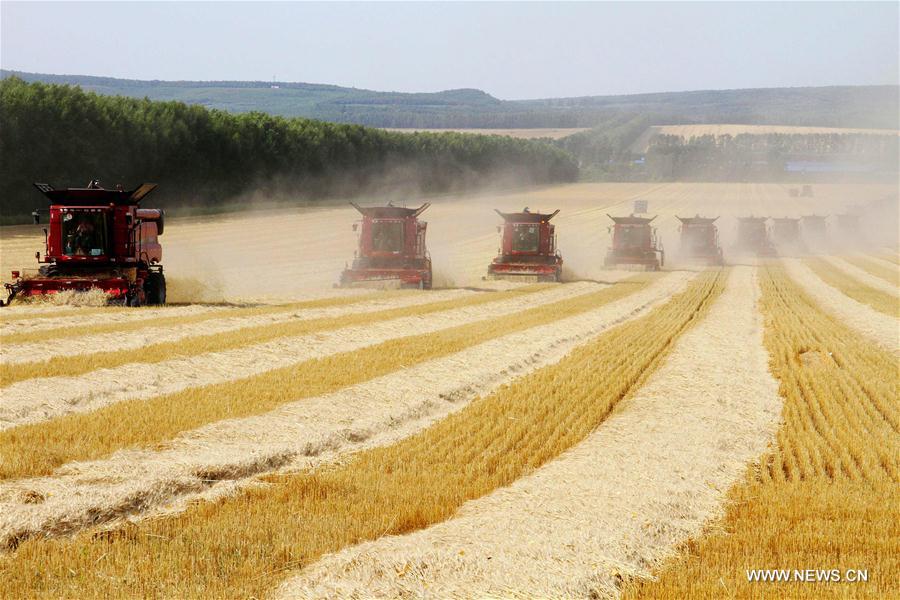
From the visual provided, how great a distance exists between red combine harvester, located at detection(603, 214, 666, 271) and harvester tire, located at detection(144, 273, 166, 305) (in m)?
24.9

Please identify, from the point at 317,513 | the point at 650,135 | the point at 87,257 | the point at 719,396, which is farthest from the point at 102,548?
the point at 650,135

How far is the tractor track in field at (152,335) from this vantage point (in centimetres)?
1686

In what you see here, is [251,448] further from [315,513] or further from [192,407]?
[315,513]

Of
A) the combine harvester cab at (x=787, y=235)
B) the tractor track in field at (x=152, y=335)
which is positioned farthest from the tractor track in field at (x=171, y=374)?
the combine harvester cab at (x=787, y=235)

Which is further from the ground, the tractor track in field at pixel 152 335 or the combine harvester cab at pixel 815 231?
the combine harvester cab at pixel 815 231

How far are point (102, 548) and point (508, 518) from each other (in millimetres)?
3178

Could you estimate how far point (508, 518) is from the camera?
28.9 ft

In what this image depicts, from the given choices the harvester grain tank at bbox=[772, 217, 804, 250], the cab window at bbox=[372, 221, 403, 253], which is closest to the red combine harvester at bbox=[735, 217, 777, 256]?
the harvester grain tank at bbox=[772, 217, 804, 250]

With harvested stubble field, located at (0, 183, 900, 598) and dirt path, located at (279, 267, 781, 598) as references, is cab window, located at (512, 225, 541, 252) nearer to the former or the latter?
harvested stubble field, located at (0, 183, 900, 598)

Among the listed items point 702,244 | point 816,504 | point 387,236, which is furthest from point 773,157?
point 816,504

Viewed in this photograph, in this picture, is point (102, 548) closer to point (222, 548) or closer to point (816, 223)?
point (222, 548)

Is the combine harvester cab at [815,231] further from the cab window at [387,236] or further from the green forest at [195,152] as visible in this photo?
the cab window at [387,236]

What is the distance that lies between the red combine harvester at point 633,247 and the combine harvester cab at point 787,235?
17002 mm

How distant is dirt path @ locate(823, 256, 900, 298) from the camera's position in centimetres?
3766
